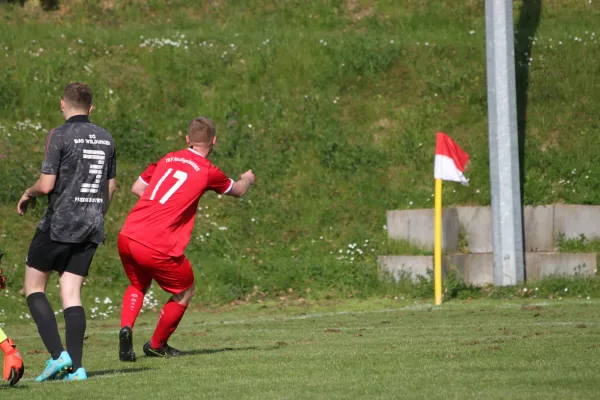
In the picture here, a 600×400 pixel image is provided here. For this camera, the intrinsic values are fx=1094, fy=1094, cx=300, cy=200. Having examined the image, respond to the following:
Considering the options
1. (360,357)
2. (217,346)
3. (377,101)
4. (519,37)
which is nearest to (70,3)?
(377,101)

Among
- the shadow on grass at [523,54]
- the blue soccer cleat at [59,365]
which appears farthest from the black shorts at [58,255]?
the shadow on grass at [523,54]

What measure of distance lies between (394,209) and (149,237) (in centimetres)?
1065

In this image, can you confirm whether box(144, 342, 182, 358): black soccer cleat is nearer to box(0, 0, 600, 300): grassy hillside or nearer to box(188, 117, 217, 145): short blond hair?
box(188, 117, 217, 145): short blond hair

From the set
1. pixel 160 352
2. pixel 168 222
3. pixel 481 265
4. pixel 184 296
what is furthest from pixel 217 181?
pixel 481 265

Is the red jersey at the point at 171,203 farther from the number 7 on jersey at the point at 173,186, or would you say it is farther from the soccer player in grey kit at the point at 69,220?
the soccer player in grey kit at the point at 69,220

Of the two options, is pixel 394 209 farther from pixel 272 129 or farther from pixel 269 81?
pixel 269 81

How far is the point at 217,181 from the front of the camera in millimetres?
8758

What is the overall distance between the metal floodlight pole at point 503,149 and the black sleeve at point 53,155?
9.84 meters

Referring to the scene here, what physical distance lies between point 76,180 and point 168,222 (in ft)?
3.57

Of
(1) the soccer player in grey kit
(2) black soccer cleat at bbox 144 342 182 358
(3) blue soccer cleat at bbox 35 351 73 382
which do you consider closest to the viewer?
(3) blue soccer cleat at bbox 35 351 73 382

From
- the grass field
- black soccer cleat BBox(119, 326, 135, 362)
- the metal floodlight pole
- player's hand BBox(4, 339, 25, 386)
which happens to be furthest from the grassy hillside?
player's hand BBox(4, 339, 25, 386)

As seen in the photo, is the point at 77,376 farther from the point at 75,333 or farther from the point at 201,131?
the point at 201,131

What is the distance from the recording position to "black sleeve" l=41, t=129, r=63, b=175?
753cm

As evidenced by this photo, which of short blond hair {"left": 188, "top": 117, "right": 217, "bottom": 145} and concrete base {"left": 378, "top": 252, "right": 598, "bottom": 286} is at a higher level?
short blond hair {"left": 188, "top": 117, "right": 217, "bottom": 145}
